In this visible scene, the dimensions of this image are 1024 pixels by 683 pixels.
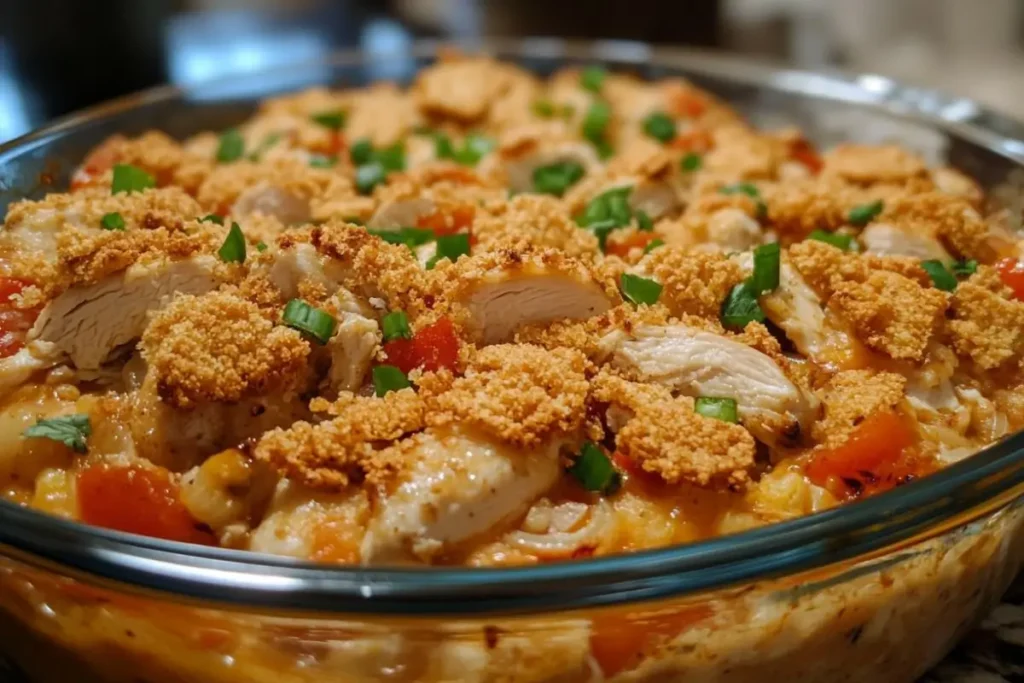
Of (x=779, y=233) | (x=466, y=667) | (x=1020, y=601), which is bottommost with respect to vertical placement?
(x=1020, y=601)

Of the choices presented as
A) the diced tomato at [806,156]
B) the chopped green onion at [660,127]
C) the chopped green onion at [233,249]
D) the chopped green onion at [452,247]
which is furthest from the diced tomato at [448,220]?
the diced tomato at [806,156]

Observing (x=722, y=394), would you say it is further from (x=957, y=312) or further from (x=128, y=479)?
(x=128, y=479)

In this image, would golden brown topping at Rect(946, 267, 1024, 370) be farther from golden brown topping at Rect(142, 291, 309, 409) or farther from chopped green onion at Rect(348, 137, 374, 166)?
chopped green onion at Rect(348, 137, 374, 166)

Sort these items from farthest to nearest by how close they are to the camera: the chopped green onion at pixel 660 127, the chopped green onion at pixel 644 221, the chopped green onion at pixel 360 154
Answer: the chopped green onion at pixel 660 127
the chopped green onion at pixel 360 154
the chopped green onion at pixel 644 221

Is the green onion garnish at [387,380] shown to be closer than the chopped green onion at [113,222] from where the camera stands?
Yes

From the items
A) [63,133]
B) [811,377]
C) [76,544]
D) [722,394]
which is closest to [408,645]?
[76,544]

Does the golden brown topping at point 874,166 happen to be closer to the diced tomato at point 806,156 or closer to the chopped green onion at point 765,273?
the diced tomato at point 806,156
